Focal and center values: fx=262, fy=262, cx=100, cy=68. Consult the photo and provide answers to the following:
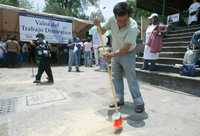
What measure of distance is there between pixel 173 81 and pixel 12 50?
8.24 metres

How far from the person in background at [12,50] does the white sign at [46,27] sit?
0.56 meters

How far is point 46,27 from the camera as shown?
13.3m

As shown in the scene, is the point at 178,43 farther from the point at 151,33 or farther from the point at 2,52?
the point at 2,52

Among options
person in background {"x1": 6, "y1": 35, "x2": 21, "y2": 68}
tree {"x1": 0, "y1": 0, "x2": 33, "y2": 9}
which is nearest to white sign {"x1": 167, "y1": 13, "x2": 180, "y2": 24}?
person in background {"x1": 6, "y1": 35, "x2": 21, "y2": 68}

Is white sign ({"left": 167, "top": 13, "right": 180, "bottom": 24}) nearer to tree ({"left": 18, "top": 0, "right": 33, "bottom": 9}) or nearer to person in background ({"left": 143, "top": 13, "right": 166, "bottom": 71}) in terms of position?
person in background ({"left": 143, "top": 13, "right": 166, "bottom": 71})

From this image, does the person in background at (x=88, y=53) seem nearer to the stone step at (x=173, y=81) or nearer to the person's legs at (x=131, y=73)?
the stone step at (x=173, y=81)

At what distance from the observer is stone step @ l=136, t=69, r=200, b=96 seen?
5.77 m

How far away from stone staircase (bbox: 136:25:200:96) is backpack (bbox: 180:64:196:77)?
0.12 metres

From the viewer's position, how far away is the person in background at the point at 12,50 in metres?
12.0

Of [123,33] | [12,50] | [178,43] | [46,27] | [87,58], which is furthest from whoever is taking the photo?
[87,58]

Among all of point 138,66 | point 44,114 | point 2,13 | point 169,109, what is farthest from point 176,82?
point 2,13

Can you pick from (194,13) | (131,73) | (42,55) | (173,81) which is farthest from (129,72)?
(194,13)

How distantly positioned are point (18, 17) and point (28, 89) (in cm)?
695

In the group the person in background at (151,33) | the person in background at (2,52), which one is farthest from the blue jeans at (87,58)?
the person in background at (151,33)
